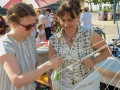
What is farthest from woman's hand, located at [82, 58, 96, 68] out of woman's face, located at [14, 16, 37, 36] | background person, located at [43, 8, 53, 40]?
background person, located at [43, 8, 53, 40]

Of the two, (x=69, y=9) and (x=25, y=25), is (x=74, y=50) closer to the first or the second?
(x=69, y=9)

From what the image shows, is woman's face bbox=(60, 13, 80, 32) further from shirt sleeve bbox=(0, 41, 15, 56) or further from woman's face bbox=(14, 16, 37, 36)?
shirt sleeve bbox=(0, 41, 15, 56)

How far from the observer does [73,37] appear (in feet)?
5.61

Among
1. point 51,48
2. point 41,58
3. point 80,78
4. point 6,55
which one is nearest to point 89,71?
point 80,78

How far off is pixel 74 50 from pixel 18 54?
408 mm

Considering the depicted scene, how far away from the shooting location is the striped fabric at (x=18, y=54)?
1389 millimetres

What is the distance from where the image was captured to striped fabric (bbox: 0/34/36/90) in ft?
4.56

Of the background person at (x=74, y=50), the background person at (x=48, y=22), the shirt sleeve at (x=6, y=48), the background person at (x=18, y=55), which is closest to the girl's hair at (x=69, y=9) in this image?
the background person at (x=74, y=50)

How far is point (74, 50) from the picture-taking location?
65.9 inches

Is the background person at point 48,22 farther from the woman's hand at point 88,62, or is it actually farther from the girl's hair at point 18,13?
the girl's hair at point 18,13

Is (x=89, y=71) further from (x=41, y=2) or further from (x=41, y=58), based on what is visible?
(x=41, y=2)

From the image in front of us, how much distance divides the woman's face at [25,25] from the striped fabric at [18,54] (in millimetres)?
66

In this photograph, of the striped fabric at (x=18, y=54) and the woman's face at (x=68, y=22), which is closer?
the striped fabric at (x=18, y=54)

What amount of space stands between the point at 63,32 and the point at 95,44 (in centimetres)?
24
